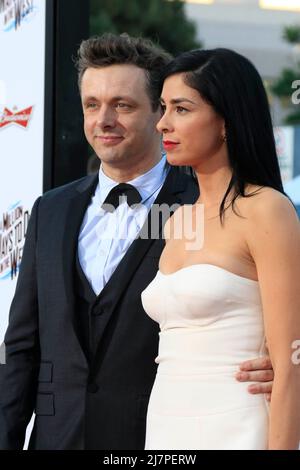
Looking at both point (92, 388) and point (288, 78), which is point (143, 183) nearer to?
point (92, 388)

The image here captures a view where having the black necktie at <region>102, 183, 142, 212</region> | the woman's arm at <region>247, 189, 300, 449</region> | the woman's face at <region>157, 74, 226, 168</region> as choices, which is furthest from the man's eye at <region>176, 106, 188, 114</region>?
the black necktie at <region>102, 183, 142, 212</region>

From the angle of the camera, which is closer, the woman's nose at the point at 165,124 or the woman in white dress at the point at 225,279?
the woman in white dress at the point at 225,279

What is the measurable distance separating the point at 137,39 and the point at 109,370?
1085 millimetres

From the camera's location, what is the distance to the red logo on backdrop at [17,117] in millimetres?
3877


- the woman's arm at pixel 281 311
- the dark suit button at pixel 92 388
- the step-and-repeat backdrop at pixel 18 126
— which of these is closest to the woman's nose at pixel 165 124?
the woman's arm at pixel 281 311

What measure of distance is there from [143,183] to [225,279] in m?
0.79

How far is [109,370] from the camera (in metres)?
2.99

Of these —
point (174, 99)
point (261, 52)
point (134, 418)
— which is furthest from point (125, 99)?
point (261, 52)

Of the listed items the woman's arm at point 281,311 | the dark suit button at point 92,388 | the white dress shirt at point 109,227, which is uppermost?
the white dress shirt at point 109,227

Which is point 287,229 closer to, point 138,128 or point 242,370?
point 242,370

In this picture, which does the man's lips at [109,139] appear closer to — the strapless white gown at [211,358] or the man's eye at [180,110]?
the man's eye at [180,110]

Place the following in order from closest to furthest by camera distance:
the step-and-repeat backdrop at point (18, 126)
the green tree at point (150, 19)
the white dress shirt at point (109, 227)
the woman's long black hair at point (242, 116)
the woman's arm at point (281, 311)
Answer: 1. the woman's arm at point (281, 311)
2. the woman's long black hair at point (242, 116)
3. the white dress shirt at point (109, 227)
4. the step-and-repeat backdrop at point (18, 126)
5. the green tree at point (150, 19)

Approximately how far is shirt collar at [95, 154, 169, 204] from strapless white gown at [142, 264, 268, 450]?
656 mm
